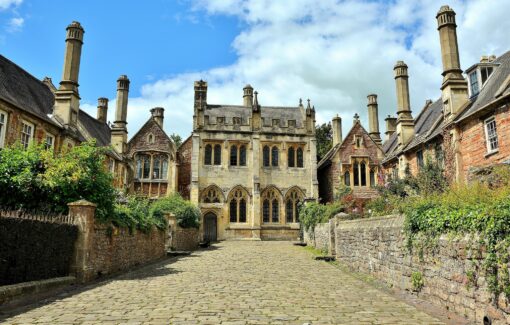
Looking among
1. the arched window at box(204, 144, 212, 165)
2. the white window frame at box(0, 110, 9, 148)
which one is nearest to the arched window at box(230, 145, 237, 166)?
the arched window at box(204, 144, 212, 165)

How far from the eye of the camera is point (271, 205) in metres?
35.5

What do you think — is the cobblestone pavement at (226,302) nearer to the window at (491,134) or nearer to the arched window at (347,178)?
the window at (491,134)

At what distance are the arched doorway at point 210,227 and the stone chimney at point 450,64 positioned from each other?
2071 cm

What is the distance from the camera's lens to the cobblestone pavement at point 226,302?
6.51 m

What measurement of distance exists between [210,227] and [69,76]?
666 inches

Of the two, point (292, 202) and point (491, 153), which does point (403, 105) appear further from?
point (292, 202)

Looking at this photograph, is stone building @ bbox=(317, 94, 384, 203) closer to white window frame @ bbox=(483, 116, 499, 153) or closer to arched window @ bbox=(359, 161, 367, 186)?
A: arched window @ bbox=(359, 161, 367, 186)

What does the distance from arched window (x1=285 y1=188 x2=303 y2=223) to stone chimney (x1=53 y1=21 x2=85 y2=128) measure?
19.3 metres

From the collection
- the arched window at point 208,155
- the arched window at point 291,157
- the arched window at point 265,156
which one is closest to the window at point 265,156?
the arched window at point 265,156

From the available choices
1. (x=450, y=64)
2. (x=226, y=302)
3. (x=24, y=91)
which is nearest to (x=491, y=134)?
(x=450, y=64)

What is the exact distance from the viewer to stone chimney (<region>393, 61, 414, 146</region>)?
91.5ft

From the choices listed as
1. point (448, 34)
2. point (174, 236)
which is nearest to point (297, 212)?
point (174, 236)

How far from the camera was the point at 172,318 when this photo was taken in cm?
651

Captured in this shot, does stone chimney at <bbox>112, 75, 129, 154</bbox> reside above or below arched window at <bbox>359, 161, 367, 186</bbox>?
above
